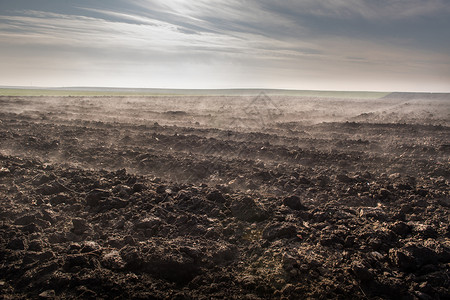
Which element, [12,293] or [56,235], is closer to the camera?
[12,293]

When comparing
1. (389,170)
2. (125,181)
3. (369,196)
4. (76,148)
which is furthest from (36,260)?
(389,170)

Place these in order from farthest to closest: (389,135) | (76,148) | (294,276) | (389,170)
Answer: (389,135) → (76,148) → (389,170) → (294,276)

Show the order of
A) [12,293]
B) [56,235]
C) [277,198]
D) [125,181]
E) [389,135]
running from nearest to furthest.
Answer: [12,293]
[56,235]
[277,198]
[125,181]
[389,135]

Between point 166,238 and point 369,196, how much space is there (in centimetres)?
402

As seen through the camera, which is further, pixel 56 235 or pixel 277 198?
pixel 277 198

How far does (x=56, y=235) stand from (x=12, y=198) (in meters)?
1.81

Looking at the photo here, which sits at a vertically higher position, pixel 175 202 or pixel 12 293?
pixel 175 202

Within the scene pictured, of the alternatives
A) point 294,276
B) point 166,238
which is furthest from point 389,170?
point 166,238

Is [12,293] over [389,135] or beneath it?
beneath

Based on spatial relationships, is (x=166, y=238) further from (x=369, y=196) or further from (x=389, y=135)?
(x=389, y=135)

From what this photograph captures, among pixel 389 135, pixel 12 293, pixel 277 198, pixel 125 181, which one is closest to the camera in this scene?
pixel 12 293

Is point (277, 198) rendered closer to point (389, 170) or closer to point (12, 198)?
point (389, 170)

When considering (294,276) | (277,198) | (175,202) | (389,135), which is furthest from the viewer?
(389,135)

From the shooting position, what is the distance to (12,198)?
5473 mm
